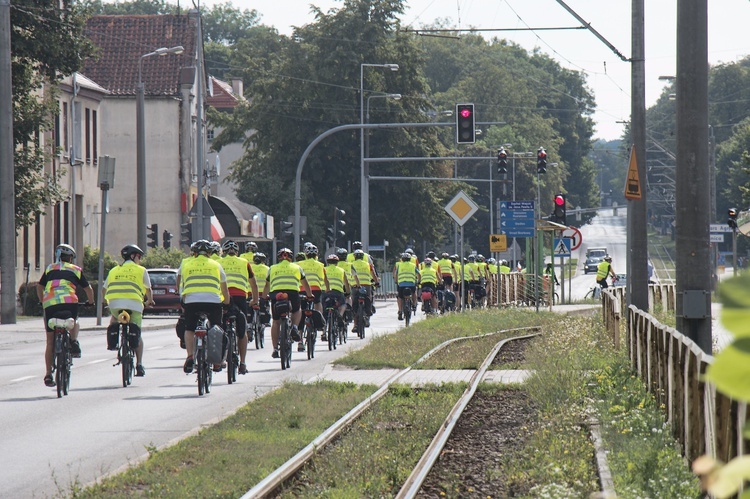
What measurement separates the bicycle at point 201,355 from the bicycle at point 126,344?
1.02 meters

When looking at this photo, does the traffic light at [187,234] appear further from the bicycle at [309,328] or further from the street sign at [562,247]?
the bicycle at [309,328]

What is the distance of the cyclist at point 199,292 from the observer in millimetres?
15344

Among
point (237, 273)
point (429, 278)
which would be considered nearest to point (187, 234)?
point (429, 278)

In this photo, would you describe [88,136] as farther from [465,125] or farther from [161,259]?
[465,125]

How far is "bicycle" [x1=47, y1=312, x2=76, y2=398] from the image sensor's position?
15109mm

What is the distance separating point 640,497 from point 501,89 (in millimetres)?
115328

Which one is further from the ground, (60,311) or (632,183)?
(632,183)

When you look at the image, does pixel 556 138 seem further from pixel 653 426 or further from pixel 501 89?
pixel 653 426

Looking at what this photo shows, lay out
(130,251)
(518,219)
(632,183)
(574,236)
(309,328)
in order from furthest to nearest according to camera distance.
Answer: (574,236) → (518,219) → (309,328) → (632,183) → (130,251)

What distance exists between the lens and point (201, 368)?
15.3m

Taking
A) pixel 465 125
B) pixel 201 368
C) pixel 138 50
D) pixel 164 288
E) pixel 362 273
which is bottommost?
pixel 201 368

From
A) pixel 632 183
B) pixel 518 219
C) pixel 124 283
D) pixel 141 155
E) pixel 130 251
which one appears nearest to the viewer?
pixel 124 283

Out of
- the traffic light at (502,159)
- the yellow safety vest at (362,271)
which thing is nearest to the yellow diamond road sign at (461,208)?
the yellow safety vest at (362,271)

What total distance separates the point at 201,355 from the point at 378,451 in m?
5.69
